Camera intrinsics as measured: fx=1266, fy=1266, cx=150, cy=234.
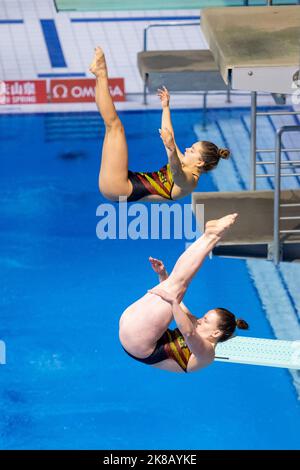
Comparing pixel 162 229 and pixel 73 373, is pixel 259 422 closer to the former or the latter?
pixel 73 373

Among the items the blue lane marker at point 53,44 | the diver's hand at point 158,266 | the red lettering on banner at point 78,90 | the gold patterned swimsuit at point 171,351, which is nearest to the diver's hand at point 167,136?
the diver's hand at point 158,266

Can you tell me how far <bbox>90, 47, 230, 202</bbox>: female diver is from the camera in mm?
10727

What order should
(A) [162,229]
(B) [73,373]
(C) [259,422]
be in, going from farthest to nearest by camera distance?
(A) [162,229], (B) [73,373], (C) [259,422]

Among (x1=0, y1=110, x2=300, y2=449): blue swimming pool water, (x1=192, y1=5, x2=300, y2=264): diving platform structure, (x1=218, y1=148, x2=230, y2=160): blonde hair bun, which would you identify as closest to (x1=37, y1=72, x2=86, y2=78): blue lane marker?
(x1=0, y1=110, x2=300, y2=449): blue swimming pool water

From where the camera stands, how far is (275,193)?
36.1ft

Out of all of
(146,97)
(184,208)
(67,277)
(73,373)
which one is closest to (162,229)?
(184,208)

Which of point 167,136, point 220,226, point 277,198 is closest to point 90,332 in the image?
point 277,198

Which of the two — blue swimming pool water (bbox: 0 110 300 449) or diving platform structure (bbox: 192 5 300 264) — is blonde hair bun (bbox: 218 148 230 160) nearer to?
diving platform structure (bbox: 192 5 300 264)

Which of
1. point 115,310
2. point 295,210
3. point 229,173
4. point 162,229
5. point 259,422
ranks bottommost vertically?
point 259,422

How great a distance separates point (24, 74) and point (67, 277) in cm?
586

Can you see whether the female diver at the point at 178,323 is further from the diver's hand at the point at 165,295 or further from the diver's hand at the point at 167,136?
the diver's hand at the point at 167,136

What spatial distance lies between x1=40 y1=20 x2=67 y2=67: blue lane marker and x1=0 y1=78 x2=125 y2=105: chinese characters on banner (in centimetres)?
77

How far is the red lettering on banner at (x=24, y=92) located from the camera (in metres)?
20.5

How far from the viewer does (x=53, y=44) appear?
22.2 m
